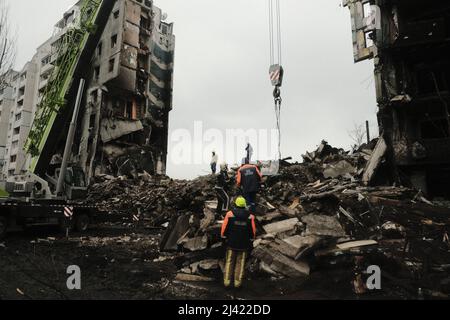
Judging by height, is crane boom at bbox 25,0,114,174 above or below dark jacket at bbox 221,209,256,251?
above

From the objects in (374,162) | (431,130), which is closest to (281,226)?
(374,162)

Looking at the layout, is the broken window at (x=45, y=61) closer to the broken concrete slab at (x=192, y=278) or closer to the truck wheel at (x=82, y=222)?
the truck wheel at (x=82, y=222)

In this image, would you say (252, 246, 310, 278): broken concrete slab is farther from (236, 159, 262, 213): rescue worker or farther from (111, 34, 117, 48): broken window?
(111, 34, 117, 48): broken window

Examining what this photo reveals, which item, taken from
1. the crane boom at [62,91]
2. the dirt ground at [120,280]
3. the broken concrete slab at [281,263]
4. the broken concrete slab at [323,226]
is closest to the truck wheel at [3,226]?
the dirt ground at [120,280]

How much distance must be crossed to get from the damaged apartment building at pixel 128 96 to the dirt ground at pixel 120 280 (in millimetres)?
22740

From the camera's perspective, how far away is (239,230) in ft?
20.1

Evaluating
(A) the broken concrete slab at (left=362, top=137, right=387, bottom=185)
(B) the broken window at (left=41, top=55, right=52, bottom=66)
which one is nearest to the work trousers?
(A) the broken concrete slab at (left=362, top=137, right=387, bottom=185)

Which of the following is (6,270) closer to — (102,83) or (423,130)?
(423,130)

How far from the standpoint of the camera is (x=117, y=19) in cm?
3516

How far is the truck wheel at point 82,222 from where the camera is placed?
14102mm

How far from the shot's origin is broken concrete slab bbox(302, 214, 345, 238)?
310 inches

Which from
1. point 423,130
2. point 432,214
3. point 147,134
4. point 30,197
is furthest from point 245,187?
point 147,134

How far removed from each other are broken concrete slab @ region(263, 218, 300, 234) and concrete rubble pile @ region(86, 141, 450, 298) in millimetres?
25

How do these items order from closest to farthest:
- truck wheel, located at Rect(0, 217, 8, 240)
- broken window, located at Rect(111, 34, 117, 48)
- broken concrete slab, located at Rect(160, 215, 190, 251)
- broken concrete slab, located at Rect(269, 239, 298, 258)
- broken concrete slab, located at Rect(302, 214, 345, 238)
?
broken concrete slab, located at Rect(269, 239, 298, 258) < broken concrete slab, located at Rect(302, 214, 345, 238) < broken concrete slab, located at Rect(160, 215, 190, 251) < truck wheel, located at Rect(0, 217, 8, 240) < broken window, located at Rect(111, 34, 117, 48)
